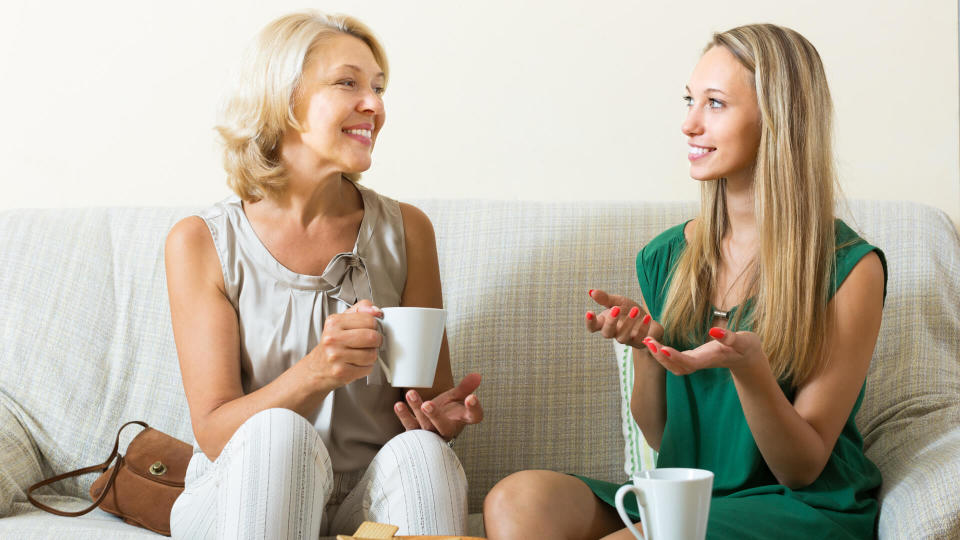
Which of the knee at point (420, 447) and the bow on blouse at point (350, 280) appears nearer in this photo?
the knee at point (420, 447)

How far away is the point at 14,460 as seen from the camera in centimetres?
166

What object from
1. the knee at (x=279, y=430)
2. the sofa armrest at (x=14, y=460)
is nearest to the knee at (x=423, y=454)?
the knee at (x=279, y=430)

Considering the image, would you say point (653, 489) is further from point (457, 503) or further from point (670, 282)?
point (670, 282)

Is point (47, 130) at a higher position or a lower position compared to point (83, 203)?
higher

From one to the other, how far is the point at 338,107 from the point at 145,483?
73 centimetres

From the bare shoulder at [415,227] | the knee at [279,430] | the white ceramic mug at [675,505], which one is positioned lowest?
the knee at [279,430]

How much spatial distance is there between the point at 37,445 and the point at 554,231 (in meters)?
1.12

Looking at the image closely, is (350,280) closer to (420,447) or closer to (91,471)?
(420,447)

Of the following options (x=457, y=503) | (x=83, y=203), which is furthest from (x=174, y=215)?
(x=457, y=503)

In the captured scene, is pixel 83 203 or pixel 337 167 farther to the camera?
pixel 83 203

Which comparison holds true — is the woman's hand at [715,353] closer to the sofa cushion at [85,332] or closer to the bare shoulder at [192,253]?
the bare shoulder at [192,253]

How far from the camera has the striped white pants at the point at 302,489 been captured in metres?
1.14

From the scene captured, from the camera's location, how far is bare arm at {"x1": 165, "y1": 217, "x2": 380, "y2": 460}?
121cm

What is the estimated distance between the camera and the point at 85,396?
5.82 feet
